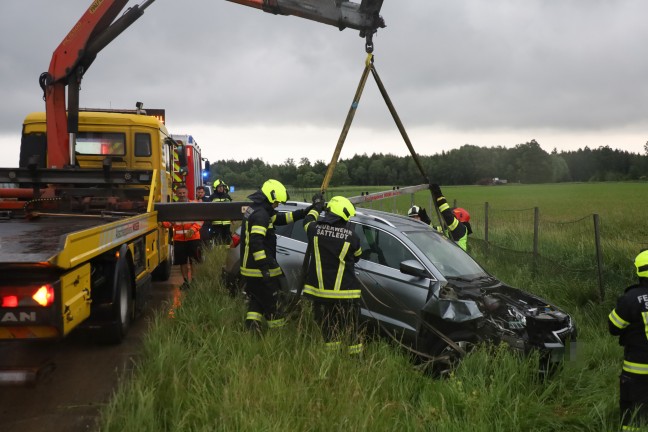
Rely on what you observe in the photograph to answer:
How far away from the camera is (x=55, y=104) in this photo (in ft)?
25.8

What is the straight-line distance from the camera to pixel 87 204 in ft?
22.1

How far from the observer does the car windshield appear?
214 inches

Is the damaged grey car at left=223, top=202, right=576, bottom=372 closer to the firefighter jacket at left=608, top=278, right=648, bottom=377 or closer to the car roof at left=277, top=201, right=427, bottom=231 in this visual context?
the car roof at left=277, top=201, right=427, bottom=231

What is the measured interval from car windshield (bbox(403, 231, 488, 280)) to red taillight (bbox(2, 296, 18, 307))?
3.48 meters

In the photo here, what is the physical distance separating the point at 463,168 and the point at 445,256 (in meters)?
36.3

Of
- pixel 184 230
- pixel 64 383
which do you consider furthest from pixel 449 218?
pixel 64 383

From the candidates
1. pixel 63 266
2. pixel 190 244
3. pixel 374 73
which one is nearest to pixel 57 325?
pixel 63 266

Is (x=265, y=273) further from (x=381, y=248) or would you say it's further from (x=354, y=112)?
(x=354, y=112)

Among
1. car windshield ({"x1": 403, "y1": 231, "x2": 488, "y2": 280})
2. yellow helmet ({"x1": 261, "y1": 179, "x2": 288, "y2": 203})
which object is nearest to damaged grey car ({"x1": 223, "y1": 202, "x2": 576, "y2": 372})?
car windshield ({"x1": 403, "y1": 231, "x2": 488, "y2": 280})

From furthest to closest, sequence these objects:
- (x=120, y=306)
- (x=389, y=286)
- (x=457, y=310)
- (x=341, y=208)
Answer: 1. (x=120, y=306)
2. (x=389, y=286)
3. (x=341, y=208)
4. (x=457, y=310)

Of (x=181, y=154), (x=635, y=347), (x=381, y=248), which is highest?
(x=181, y=154)

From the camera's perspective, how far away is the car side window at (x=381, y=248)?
17.8ft

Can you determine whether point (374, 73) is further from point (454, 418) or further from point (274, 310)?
point (454, 418)

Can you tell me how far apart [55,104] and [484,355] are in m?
6.79
